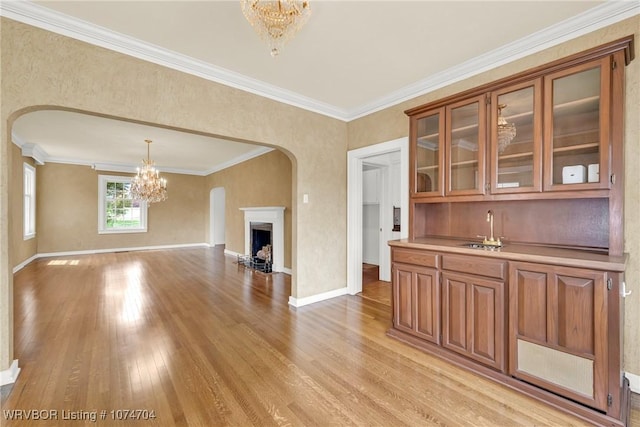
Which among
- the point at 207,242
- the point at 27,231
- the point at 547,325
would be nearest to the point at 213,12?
the point at 547,325

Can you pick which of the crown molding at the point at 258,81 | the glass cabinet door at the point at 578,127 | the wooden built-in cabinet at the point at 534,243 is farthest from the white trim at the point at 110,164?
the glass cabinet door at the point at 578,127

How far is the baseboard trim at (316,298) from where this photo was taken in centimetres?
369

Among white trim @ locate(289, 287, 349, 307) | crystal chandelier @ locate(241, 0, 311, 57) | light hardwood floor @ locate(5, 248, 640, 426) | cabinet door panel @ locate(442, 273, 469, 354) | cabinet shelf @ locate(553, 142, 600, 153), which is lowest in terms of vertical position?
light hardwood floor @ locate(5, 248, 640, 426)

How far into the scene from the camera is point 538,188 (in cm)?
211

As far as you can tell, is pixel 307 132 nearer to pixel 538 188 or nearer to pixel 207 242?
pixel 538 188

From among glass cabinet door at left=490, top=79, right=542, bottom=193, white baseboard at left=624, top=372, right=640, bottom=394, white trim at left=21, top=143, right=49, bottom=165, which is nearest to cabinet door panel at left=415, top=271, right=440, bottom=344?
glass cabinet door at left=490, top=79, right=542, bottom=193

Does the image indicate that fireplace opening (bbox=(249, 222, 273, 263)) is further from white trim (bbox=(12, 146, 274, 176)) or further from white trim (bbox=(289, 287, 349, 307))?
white trim (bbox=(289, 287, 349, 307))

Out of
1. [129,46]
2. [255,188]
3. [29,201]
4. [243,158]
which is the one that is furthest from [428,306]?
[29,201]

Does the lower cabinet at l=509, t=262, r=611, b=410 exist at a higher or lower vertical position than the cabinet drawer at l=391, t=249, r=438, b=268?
lower

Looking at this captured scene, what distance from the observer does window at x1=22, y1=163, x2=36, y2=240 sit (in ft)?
21.4

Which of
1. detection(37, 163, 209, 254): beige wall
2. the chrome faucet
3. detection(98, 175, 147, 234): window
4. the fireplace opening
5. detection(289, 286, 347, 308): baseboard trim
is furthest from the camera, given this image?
detection(98, 175, 147, 234): window

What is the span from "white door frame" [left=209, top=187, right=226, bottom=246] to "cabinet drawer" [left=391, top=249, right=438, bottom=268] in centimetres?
840

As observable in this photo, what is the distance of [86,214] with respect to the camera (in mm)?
8078

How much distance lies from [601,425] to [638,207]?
4.99ft
